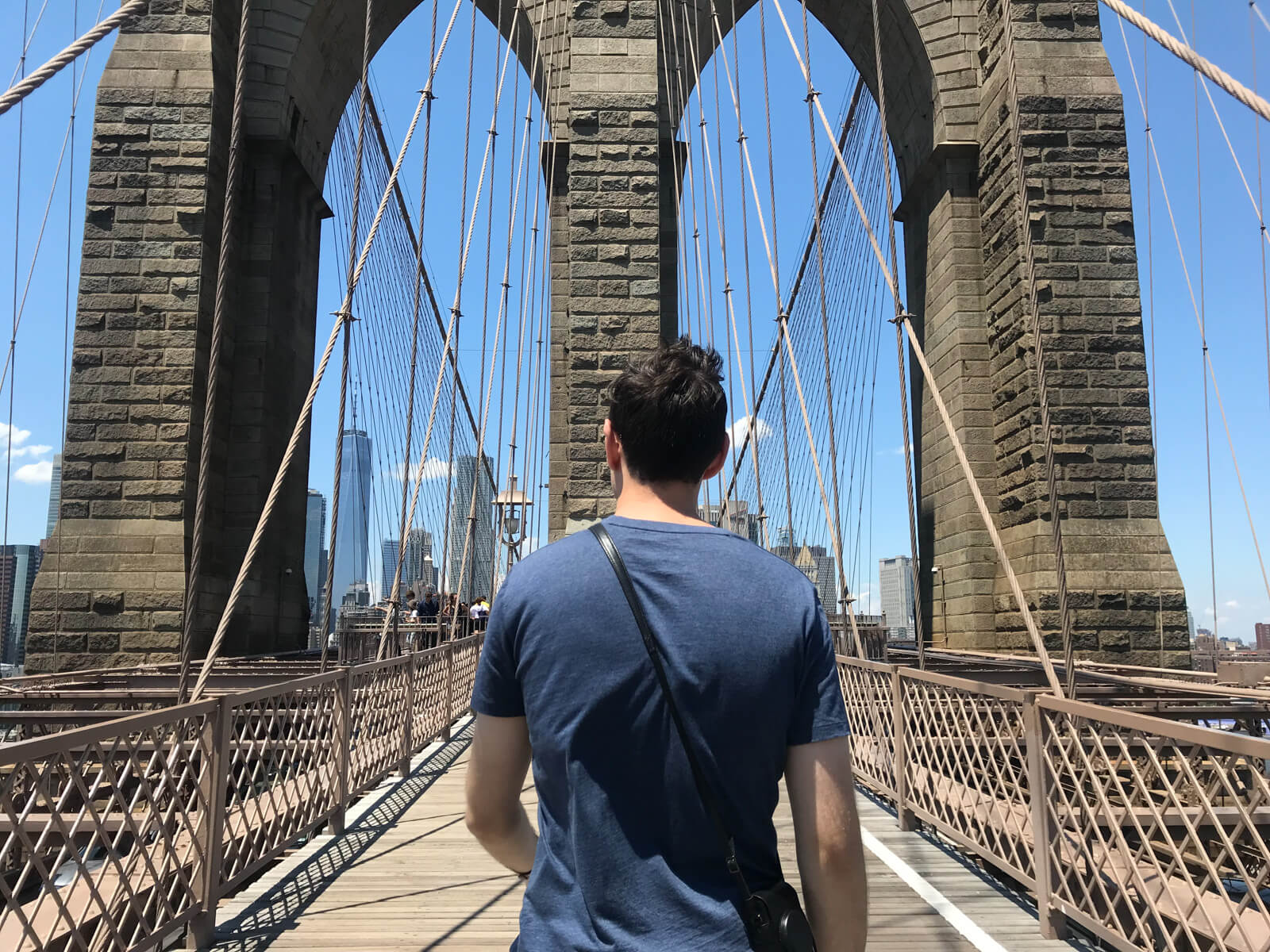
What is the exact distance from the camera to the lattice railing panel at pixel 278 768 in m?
3.35

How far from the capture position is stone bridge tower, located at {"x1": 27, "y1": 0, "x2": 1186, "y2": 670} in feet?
29.6

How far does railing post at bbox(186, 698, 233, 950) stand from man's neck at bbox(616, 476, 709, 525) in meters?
2.41

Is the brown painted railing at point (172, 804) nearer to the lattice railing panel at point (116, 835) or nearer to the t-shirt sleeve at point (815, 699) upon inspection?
the lattice railing panel at point (116, 835)

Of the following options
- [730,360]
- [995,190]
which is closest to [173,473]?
[730,360]

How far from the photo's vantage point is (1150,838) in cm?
244

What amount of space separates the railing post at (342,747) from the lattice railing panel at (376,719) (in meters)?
0.08

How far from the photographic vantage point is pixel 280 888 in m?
3.51

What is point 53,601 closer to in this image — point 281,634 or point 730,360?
point 281,634

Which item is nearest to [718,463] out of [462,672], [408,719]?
[408,719]

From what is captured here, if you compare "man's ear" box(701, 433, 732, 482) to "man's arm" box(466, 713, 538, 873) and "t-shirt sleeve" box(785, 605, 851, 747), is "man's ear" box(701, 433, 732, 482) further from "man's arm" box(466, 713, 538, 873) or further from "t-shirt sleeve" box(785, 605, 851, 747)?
"man's arm" box(466, 713, 538, 873)

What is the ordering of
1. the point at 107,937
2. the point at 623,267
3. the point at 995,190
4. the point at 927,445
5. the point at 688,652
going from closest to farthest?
the point at 688,652 → the point at 107,937 → the point at 623,267 → the point at 995,190 → the point at 927,445

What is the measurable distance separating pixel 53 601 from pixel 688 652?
31.9 feet

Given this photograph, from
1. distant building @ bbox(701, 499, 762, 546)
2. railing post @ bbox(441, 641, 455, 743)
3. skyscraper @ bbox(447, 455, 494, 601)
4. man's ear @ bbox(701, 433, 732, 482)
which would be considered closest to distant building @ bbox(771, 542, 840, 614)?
distant building @ bbox(701, 499, 762, 546)

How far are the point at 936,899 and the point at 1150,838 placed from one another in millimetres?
1136
